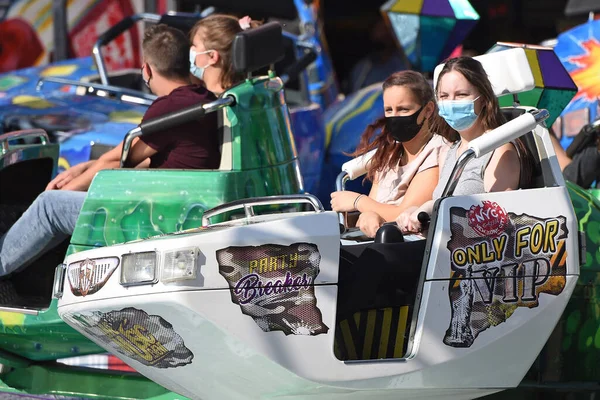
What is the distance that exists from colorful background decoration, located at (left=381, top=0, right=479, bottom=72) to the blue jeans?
3840mm

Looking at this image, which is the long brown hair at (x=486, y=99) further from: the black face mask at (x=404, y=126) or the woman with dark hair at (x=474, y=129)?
the black face mask at (x=404, y=126)

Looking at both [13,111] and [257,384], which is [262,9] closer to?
[13,111]

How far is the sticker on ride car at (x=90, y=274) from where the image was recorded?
3.86m

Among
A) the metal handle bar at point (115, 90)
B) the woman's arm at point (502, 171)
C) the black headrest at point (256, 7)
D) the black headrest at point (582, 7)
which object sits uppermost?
the woman's arm at point (502, 171)

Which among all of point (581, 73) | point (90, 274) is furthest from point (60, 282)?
point (581, 73)

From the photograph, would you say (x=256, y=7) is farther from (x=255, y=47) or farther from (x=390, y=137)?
(x=390, y=137)

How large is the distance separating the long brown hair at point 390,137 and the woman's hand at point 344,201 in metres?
0.30

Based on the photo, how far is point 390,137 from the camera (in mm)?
4645

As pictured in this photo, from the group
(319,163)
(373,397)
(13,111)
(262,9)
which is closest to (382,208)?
(373,397)

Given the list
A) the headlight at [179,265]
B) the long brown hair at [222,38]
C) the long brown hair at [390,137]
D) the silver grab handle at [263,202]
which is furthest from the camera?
the long brown hair at [222,38]

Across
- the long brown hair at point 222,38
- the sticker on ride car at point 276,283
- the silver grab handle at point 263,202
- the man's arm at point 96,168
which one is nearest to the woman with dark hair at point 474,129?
the silver grab handle at point 263,202

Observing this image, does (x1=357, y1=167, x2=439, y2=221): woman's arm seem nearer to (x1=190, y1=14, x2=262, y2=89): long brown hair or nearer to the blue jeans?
(x1=190, y1=14, x2=262, y2=89): long brown hair

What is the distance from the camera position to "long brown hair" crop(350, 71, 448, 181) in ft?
14.7

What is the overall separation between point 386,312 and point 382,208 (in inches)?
19.7
